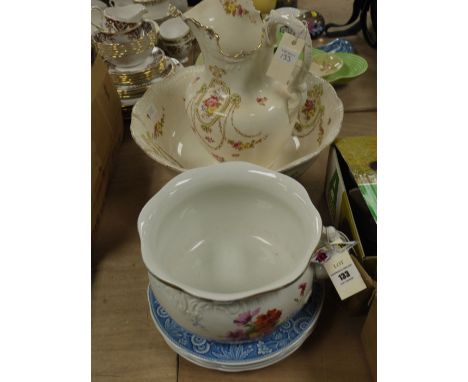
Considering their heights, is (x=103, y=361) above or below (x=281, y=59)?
below

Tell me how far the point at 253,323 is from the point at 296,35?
391mm

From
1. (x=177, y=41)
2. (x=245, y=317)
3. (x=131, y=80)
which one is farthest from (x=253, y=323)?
(x=177, y=41)

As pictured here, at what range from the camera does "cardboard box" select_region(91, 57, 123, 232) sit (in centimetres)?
75

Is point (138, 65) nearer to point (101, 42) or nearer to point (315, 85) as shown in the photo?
point (101, 42)

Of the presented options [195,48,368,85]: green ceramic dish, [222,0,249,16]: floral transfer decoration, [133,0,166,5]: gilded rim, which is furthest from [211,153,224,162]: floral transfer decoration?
[133,0,166,5]: gilded rim

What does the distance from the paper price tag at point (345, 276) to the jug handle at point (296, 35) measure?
0.27 m

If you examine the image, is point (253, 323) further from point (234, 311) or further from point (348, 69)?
point (348, 69)

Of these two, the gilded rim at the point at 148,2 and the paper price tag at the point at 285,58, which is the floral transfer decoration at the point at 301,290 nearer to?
the paper price tag at the point at 285,58

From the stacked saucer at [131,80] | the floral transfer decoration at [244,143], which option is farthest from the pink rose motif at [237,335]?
the stacked saucer at [131,80]

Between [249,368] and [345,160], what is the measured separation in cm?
30

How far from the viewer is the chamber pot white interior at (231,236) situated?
0.61 m

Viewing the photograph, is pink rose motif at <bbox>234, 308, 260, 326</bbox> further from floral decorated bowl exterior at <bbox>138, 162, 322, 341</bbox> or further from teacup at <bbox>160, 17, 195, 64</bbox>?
teacup at <bbox>160, 17, 195, 64</bbox>

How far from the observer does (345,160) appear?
64 cm

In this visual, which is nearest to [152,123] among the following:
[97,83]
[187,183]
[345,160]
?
[97,83]
